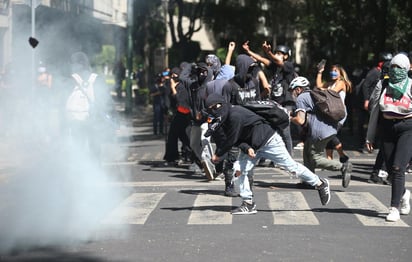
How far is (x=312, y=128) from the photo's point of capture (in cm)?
1214

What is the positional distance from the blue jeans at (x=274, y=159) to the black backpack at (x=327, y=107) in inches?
78.6

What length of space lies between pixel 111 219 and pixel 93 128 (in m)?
3.45

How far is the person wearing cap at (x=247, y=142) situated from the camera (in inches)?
390

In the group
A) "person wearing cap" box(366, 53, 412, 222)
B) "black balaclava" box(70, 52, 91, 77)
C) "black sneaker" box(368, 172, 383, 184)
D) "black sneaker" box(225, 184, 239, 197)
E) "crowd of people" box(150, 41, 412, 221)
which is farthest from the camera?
"black sneaker" box(368, 172, 383, 184)

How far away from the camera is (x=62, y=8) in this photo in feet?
26.9

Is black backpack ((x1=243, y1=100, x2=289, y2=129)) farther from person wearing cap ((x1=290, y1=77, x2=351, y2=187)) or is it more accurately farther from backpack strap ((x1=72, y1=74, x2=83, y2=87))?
backpack strap ((x1=72, y1=74, x2=83, y2=87))

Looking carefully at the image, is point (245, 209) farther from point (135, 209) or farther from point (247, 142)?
point (135, 209)

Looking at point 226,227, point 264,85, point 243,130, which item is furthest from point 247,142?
point 264,85

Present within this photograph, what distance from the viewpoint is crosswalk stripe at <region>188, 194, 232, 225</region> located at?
31.9ft

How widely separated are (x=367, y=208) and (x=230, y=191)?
196 centimetres

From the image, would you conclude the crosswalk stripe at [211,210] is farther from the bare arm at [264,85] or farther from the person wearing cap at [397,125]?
the bare arm at [264,85]

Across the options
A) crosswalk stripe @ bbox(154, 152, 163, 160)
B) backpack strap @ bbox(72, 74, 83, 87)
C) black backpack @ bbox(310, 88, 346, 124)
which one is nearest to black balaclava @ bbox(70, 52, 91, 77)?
backpack strap @ bbox(72, 74, 83, 87)

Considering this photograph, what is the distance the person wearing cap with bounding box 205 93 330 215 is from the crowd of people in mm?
11

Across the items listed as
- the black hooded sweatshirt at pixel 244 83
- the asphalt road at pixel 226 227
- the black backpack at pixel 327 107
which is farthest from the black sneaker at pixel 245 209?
the black hooded sweatshirt at pixel 244 83
